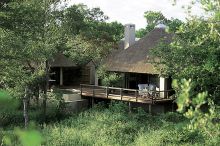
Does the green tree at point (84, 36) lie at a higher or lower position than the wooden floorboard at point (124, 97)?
higher

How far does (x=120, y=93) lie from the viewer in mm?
22500

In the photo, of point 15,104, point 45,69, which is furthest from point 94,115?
point 15,104

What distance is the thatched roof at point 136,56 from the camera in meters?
24.5

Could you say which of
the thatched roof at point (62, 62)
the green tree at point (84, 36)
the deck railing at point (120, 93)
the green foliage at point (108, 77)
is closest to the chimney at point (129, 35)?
the green tree at point (84, 36)

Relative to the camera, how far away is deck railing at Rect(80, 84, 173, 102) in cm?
2154

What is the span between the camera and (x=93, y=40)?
1037 inches

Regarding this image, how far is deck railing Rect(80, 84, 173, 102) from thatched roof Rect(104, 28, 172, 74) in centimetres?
168

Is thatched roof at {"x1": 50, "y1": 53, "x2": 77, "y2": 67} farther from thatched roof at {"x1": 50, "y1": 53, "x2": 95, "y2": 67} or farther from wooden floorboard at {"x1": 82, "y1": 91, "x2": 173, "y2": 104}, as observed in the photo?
wooden floorboard at {"x1": 82, "y1": 91, "x2": 173, "y2": 104}

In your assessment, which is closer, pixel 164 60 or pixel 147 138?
pixel 147 138

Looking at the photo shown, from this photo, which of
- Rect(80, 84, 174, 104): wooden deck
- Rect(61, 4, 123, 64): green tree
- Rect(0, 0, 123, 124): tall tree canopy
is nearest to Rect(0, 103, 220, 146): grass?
Rect(80, 84, 174, 104): wooden deck

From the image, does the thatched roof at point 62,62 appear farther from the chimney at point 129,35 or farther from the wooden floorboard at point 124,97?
the wooden floorboard at point 124,97

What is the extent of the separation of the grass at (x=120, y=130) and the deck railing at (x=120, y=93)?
0.90 meters

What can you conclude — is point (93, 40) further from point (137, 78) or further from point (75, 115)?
point (75, 115)

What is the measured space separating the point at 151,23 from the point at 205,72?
1664 inches
